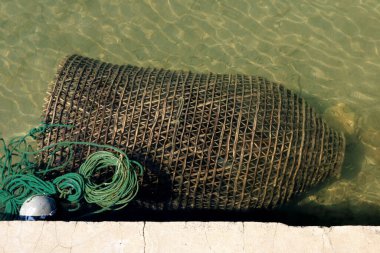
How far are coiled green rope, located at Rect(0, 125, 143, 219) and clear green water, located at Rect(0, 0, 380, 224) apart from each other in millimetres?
1515

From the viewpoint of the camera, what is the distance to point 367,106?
227 inches

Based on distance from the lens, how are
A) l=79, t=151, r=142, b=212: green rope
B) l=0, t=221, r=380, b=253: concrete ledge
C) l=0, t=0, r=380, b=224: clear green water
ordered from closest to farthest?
l=0, t=221, r=380, b=253: concrete ledge → l=79, t=151, r=142, b=212: green rope → l=0, t=0, r=380, b=224: clear green water

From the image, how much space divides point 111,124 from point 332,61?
3409 millimetres

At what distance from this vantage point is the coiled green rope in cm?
412

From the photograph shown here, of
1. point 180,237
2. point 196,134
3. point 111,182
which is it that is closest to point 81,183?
point 111,182

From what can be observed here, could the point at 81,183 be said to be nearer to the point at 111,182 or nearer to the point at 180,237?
the point at 111,182

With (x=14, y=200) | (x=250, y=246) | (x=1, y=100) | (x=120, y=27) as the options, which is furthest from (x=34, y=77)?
(x=250, y=246)

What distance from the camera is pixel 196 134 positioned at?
4164 mm

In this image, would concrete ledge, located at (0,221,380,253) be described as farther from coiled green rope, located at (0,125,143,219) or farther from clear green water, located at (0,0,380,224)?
clear green water, located at (0,0,380,224)

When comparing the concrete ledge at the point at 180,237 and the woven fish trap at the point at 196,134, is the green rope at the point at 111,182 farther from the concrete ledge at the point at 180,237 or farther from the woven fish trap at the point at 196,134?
the concrete ledge at the point at 180,237

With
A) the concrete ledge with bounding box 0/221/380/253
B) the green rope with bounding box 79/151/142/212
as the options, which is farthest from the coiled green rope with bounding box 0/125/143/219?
the concrete ledge with bounding box 0/221/380/253

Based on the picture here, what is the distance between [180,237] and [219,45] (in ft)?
10.5

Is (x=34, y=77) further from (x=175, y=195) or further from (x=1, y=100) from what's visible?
(x=175, y=195)

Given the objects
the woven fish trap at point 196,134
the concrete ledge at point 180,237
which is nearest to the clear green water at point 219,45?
the woven fish trap at point 196,134
